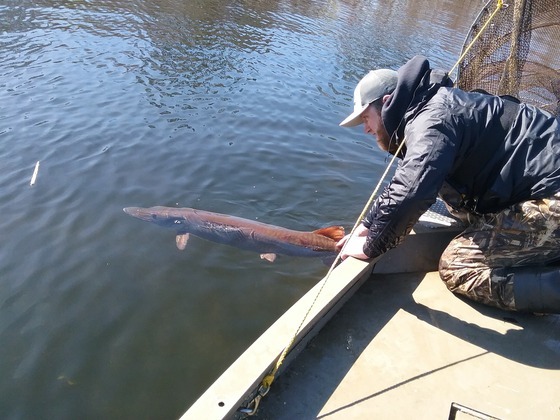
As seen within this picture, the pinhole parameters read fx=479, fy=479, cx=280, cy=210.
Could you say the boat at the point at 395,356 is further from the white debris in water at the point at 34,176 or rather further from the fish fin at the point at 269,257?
the white debris in water at the point at 34,176

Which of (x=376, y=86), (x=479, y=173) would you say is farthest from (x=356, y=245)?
(x=376, y=86)

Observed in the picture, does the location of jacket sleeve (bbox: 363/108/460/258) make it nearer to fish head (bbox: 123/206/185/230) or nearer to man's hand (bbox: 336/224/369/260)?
man's hand (bbox: 336/224/369/260)

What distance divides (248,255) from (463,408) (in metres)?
3.44

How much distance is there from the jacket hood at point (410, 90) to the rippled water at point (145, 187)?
2444mm

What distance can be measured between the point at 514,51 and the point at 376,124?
3.99 m

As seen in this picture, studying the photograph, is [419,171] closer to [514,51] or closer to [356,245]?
[356,245]

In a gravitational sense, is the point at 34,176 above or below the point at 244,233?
below

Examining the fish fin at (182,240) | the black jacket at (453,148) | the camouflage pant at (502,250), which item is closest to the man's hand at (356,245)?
the black jacket at (453,148)

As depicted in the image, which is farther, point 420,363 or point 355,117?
point 355,117

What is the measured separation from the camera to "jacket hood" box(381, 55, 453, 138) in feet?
10.9

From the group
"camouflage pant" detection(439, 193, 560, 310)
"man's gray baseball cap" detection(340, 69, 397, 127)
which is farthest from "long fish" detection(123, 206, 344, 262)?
"man's gray baseball cap" detection(340, 69, 397, 127)

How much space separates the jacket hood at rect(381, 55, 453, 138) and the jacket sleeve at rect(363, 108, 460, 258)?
0.40ft

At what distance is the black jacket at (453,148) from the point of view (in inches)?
124

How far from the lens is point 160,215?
20.4 ft
